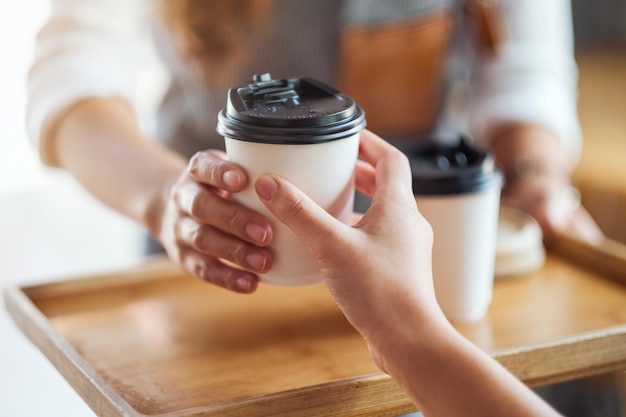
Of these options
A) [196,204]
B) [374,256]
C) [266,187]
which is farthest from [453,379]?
[196,204]

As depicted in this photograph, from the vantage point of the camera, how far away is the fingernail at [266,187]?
0.64 meters

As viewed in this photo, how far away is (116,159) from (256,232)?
1.15 ft

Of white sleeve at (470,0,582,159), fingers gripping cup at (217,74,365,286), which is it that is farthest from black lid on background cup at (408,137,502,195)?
white sleeve at (470,0,582,159)

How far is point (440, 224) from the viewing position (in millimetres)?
811

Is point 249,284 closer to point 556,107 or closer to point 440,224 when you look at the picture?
point 440,224

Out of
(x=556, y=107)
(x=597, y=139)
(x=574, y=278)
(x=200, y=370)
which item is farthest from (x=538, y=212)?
(x=597, y=139)

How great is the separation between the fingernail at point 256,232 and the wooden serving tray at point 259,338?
13 cm

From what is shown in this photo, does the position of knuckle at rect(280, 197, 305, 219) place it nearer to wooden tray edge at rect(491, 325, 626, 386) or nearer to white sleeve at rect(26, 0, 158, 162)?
wooden tray edge at rect(491, 325, 626, 386)

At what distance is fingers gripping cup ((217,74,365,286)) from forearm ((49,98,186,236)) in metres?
0.24

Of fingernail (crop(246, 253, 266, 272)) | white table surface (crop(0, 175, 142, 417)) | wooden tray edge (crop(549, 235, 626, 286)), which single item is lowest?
white table surface (crop(0, 175, 142, 417))

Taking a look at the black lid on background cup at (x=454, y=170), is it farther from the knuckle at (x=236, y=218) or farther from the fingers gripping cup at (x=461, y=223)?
the knuckle at (x=236, y=218)

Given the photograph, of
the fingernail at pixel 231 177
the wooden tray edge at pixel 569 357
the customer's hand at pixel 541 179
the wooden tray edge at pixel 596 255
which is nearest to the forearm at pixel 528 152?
the customer's hand at pixel 541 179

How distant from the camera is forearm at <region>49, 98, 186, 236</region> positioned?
3.01 ft

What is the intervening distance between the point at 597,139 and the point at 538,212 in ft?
5.05
